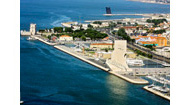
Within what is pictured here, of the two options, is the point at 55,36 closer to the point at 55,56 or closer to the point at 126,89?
the point at 55,56

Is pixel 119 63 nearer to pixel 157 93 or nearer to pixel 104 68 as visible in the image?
pixel 104 68

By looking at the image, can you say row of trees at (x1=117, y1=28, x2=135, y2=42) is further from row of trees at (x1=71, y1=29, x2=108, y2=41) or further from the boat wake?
the boat wake

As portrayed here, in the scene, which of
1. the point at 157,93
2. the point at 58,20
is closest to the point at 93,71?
the point at 157,93

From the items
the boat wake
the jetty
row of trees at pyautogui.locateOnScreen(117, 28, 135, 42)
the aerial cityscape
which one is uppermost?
the boat wake

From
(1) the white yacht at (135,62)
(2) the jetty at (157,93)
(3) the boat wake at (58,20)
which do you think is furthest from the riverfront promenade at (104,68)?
(3) the boat wake at (58,20)

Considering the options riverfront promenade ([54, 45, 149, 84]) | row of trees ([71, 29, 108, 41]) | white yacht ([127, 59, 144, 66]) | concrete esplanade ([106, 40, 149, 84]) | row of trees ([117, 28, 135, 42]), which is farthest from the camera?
row of trees ([71, 29, 108, 41])

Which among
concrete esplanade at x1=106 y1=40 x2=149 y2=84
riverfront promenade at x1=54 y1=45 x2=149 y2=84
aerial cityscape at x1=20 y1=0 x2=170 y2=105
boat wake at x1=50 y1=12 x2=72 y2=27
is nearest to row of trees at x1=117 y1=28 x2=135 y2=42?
aerial cityscape at x1=20 y1=0 x2=170 y2=105

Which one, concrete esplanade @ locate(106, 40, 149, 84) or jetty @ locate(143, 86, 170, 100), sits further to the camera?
concrete esplanade @ locate(106, 40, 149, 84)

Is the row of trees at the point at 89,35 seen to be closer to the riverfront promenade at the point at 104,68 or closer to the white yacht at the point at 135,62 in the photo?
the riverfront promenade at the point at 104,68

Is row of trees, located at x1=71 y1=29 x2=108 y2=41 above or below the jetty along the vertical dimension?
above

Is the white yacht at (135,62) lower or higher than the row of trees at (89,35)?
lower

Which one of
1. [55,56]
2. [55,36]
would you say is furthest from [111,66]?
[55,36]

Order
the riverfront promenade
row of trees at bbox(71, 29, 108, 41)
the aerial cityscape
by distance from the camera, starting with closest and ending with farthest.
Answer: the aerial cityscape, the riverfront promenade, row of trees at bbox(71, 29, 108, 41)
